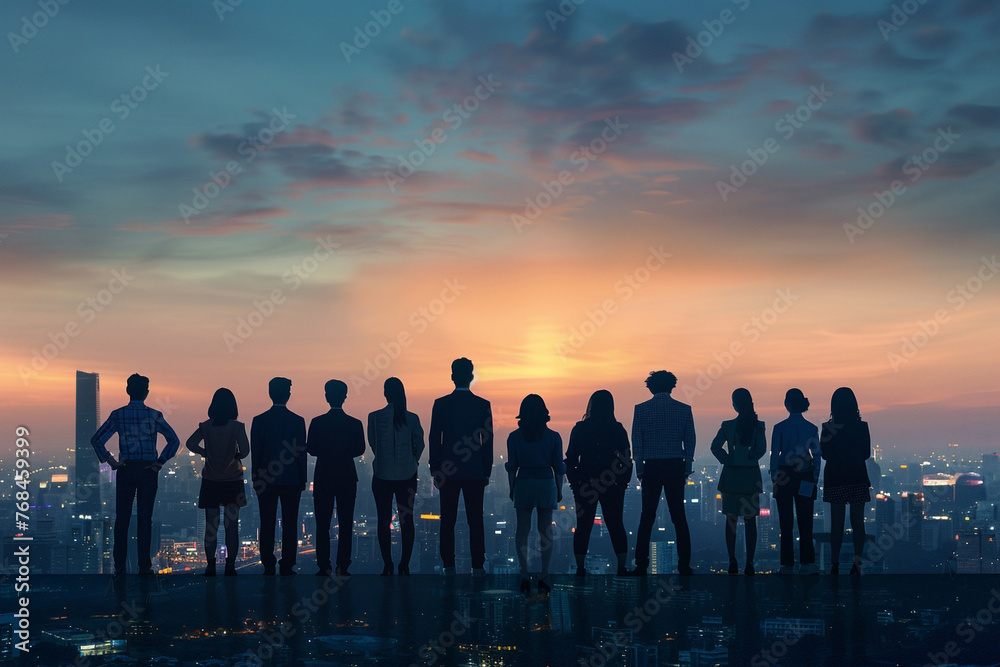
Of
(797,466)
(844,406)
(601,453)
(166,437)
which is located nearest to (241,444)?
(166,437)

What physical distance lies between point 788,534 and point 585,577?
293 cm

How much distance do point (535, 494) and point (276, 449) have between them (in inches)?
147

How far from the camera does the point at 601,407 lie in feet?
41.4

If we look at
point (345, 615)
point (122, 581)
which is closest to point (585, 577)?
point (345, 615)

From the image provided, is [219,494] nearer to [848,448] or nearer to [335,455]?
[335,455]

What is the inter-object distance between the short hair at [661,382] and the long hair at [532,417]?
6.95 ft

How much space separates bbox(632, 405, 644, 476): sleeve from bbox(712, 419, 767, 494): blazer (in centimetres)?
103

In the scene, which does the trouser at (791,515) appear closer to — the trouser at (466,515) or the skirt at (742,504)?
the skirt at (742,504)

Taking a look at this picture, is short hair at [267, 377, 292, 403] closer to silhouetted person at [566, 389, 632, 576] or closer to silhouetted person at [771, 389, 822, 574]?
silhouetted person at [566, 389, 632, 576]

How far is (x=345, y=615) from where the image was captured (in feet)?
32.8

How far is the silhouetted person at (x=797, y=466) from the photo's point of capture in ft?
41.9

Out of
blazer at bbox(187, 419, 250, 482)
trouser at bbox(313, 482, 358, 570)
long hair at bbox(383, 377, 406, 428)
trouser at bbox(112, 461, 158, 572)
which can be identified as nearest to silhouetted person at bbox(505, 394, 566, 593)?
long hair at bbox(383, 377, 406, 428)

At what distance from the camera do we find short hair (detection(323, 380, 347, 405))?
41.1 ft

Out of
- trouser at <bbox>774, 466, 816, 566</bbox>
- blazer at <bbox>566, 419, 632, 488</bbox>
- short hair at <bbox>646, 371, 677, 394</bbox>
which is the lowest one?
trouser at <bbox>774, 466, 816, 566</bbox>
